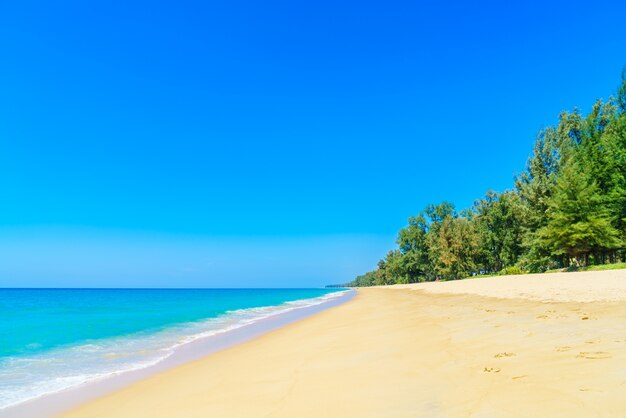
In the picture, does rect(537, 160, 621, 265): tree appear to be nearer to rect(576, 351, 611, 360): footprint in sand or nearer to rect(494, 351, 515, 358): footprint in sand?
rect(494, 351, 515, 358): footprint in sand

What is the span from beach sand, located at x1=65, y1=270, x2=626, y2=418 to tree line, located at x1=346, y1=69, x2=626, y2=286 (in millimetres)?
28565

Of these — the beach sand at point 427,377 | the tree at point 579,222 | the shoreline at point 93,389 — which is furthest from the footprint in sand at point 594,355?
the tree at point 579,222

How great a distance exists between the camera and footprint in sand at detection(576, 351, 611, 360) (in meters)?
4.75

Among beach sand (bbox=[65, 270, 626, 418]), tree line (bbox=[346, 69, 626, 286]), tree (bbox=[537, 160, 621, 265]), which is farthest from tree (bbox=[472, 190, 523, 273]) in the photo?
beach sand (bbox=[65, 270, 626, 418])

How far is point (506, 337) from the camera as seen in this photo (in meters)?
7.26

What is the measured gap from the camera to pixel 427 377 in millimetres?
5387

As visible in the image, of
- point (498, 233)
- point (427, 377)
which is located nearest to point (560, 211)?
point (498, 233)

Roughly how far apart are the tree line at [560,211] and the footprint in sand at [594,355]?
1323 inches

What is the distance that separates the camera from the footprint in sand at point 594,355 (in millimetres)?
4750

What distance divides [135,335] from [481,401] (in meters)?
17.0

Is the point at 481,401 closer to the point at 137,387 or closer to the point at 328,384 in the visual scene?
the point at 328,384

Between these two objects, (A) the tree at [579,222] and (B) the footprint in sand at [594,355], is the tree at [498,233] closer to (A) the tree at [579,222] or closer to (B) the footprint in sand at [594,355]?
(A) the tree at [579,222]

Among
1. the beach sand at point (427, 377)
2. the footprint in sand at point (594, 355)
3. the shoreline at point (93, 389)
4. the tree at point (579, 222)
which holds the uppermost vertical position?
the tree at point (579, 222)

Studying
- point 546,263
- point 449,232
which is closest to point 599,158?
point 546,263
